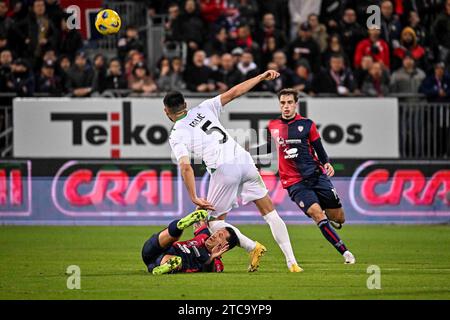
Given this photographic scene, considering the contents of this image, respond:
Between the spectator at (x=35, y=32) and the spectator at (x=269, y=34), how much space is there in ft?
15.3

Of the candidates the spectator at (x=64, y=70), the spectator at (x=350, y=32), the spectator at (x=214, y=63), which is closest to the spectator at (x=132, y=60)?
the spectator at (x=64, y=70)

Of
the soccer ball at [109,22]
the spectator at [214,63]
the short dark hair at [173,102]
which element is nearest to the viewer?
the short dark hair at [173,102]

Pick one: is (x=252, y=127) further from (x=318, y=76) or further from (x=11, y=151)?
(x=11, y=151)

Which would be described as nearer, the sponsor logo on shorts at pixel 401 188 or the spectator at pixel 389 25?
the sponsor logo on shorts at pixel 401 188

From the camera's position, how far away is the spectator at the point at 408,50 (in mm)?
24156

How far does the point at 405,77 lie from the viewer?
23828mm

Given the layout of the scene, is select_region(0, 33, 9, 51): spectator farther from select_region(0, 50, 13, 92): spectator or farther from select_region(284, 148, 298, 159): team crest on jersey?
select_region(284, 148, 298, 159): team crest on jersey

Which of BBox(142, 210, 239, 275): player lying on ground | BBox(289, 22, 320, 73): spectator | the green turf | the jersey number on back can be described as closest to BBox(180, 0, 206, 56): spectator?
BBox(289, 22, 320, 73): spectator

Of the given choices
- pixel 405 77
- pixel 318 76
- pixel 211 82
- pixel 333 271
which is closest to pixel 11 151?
Result: pixel 211 82

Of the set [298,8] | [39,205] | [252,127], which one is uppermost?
[298,8]

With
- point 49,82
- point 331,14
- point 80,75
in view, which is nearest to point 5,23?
point 49,82

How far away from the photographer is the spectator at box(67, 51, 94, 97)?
2398 cm

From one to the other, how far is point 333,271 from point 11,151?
11900mm

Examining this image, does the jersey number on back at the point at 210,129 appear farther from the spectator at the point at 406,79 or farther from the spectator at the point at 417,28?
the spectator at the point at 417,28
